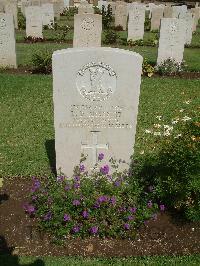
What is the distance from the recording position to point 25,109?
8781mm

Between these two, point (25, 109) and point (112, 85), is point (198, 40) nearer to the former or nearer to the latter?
point (25, 109)

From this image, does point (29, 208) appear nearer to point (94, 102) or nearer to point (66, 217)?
point (66, 217)

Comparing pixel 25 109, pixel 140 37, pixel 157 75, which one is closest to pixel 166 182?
pixel 25 109

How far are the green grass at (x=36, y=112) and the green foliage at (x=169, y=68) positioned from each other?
583 mm

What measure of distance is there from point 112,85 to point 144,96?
5.16 metres

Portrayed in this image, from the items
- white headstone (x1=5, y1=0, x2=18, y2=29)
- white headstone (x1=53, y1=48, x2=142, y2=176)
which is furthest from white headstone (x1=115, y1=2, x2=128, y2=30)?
white headstone (x1=53, y1=48, x2=142, y2=176)

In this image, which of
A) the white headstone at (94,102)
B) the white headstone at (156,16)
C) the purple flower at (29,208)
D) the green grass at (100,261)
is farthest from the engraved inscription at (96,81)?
the white headstone at (156,16)

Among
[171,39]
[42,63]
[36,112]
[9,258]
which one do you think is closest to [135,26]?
[171,39]

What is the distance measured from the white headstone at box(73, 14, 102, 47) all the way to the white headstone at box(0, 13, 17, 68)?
7.01 feet

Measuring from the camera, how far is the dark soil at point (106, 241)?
4387 millimetres

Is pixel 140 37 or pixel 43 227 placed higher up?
pixel 140 37

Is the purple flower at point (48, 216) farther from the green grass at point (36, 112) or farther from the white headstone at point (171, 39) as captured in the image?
the white headstone at point (171, 39)

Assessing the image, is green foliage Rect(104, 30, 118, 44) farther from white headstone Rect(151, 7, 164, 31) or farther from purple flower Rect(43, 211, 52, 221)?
purple flower Rect(43, 211, 52, 221)

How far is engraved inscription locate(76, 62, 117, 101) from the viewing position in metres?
4.66
